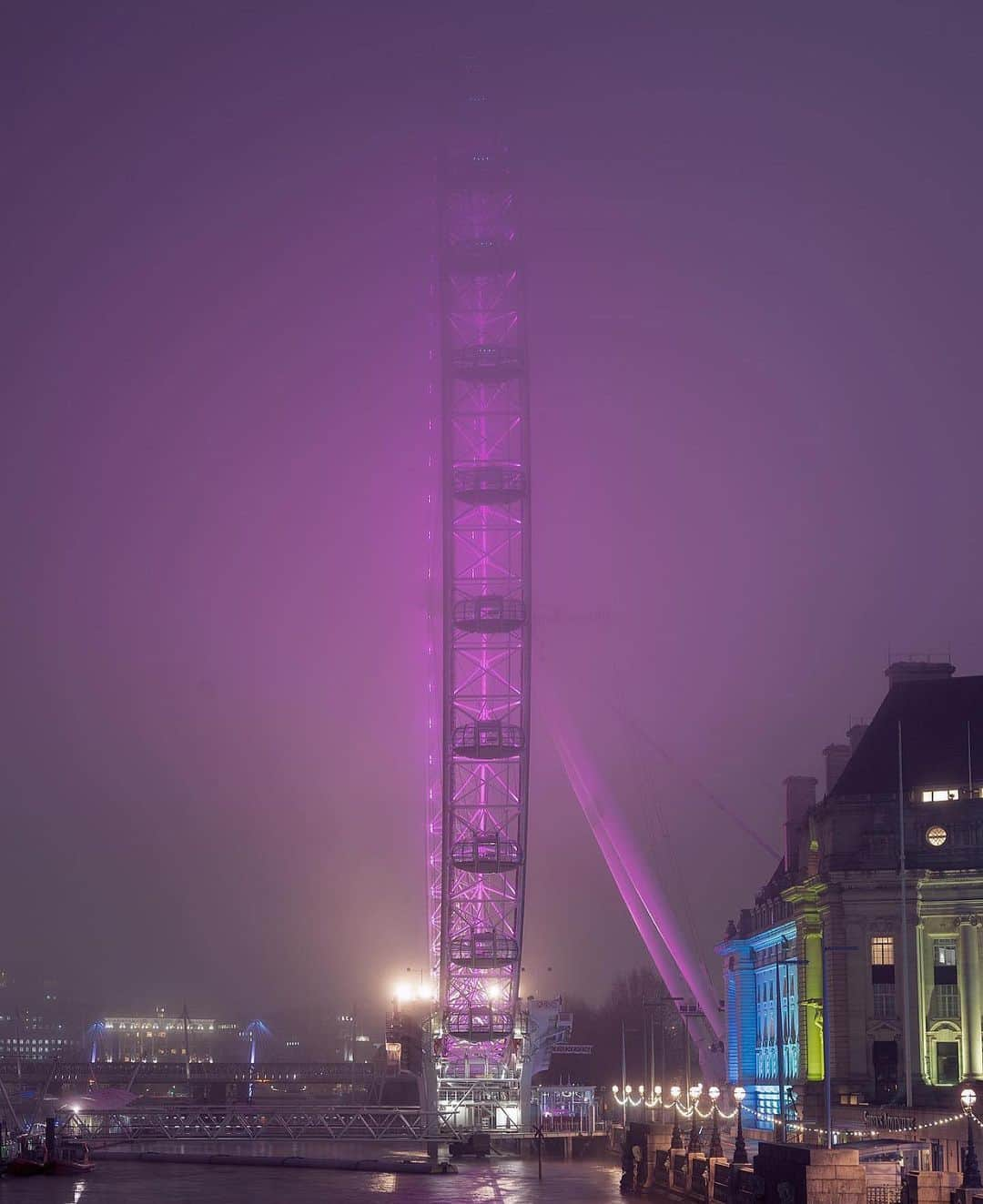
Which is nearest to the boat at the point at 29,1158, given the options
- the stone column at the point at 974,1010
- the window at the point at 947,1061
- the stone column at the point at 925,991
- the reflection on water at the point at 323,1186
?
the reflection on water at the point at 323,1186

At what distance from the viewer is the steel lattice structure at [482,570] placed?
101062 mm

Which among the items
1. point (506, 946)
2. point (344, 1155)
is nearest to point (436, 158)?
point (506, 946)

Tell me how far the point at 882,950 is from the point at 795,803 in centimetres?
3313

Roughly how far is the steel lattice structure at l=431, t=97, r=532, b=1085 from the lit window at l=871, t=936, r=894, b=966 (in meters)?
20.2

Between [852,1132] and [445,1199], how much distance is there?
871 inches

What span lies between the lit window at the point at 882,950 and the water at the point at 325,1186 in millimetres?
19108

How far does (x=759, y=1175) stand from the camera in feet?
210

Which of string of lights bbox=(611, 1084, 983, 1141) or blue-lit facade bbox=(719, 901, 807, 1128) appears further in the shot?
blue-lit facade bbox=(719, 901, 807, 1128)

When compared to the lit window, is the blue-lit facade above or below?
below

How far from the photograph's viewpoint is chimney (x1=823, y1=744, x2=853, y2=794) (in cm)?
13525

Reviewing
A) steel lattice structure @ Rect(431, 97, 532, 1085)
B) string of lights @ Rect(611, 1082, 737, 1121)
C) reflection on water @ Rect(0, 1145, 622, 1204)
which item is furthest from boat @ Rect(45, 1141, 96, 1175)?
string of lights @ Rect(611, 1082, 737, 1121)

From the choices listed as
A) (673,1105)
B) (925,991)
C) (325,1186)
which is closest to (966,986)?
(925,991)

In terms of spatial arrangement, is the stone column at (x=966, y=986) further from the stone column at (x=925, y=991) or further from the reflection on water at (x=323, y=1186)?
the reflection on water at (x=323, y=1186)

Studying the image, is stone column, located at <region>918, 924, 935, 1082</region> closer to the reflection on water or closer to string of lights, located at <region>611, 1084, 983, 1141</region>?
string of lights, located at <region>611, 1084, 983, 1141</region>
